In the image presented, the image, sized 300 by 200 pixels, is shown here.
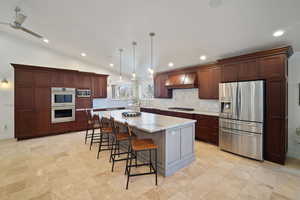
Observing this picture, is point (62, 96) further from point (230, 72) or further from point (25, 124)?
point (230, 72)

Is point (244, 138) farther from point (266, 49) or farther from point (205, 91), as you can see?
point (266, 49)

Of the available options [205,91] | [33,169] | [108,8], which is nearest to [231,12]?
[108,8]

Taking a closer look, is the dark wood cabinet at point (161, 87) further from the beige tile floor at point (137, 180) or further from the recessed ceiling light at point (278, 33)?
the recessed ceiling light at point (278, 33)

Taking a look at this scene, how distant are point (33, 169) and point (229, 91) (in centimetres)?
458

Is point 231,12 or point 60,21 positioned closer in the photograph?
point 231,12

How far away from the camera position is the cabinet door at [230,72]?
10.8ft

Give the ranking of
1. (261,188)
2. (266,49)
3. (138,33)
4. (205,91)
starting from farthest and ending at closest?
(205,91) < (138,33) < (266,49) < (261,188)

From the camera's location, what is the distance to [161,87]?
5824mm

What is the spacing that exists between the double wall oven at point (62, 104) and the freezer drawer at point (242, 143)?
16.9ft

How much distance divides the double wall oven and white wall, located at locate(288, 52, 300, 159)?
654 cm

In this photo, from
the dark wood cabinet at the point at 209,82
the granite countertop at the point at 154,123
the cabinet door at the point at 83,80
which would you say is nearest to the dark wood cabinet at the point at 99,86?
the cabinet door at the point at 83,80

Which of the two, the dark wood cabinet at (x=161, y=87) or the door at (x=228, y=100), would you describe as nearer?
the door at (x=228, y=100)

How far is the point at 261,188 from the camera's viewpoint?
2094 millimetres

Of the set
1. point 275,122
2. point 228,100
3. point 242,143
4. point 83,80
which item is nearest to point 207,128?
point 242,143
